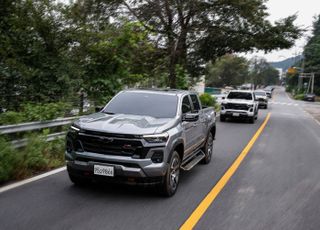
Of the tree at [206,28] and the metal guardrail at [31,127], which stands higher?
the tree at [206,28]

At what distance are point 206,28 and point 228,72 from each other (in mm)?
76727

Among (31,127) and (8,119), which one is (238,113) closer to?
(31,127)

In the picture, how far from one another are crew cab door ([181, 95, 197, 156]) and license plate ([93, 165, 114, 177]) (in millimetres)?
1752

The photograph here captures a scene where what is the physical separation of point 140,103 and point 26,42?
6503 mm

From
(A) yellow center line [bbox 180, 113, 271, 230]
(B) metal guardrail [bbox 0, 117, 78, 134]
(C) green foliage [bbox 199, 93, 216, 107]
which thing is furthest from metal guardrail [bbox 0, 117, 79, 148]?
(C) green foliage [bbox 199, 93, 216, 107]

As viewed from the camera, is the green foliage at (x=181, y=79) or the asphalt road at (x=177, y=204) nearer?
the asphalt road at (x=177, y=204)

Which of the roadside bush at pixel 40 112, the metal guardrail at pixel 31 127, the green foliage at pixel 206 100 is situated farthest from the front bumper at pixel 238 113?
the roadside bush at pixel 40 112

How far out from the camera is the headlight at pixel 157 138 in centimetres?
591

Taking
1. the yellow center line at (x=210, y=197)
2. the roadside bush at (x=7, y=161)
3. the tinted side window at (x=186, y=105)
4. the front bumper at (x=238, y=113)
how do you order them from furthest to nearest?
the front bumper at (x=238, y=113)
the tinted side window at (x=186, y=105)
the roadside bush at (x=7, y=161)
the yellow center line at (x=210, y=197)

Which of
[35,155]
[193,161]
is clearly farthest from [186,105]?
[35,155]

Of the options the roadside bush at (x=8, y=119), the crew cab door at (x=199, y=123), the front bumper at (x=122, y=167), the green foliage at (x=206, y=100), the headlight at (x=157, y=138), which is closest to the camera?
the front bumper at (x=122, y=167)

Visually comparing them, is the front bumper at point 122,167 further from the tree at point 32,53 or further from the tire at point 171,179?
the tree at point 32,53

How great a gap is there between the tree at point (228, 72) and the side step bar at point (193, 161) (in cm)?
8786

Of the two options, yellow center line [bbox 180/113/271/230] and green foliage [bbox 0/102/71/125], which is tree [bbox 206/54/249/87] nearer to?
yellow center line [bbox 180/113/271/230]
